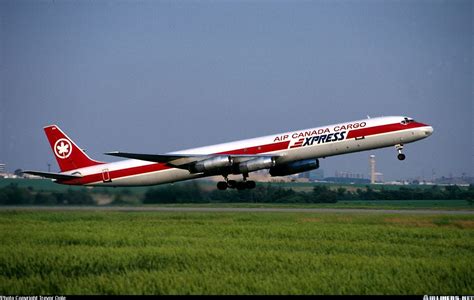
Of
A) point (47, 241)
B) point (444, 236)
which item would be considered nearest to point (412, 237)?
point (444, 236)

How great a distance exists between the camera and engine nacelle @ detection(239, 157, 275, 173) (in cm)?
4228

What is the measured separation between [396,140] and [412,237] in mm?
14912

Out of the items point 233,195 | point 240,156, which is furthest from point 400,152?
point 233,195

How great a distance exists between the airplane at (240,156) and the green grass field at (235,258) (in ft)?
31.8

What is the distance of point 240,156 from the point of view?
43.7 meters

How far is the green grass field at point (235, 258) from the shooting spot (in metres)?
15.8

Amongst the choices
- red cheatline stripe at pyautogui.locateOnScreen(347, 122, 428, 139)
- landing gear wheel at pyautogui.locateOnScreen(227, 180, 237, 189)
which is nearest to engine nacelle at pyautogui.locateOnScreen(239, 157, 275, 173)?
landing gear wheel at pyautogui.locateOnScreen(227, 180, 237, 189)

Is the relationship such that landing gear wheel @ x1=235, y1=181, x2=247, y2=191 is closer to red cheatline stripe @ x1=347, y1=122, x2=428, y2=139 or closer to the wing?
the wing

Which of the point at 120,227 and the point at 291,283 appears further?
the point at 120,227

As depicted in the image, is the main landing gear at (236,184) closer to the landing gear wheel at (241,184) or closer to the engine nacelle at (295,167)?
the landing gear wheel at (241,184)

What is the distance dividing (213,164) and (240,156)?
1899mm

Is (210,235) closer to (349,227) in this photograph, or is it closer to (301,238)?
(301,238)

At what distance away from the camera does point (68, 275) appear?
1736cm

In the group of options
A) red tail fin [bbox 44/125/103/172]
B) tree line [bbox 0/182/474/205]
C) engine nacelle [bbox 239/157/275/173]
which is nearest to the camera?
engine nacelle [bbox 239/157/275/173]
